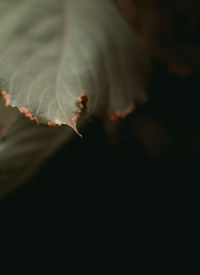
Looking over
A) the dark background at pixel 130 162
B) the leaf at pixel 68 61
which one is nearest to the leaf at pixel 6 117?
the leaf at pixel 68 61

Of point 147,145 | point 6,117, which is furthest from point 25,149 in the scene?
point 147,145

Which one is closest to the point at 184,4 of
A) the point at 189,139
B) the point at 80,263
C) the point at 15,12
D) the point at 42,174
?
the point at 189,139

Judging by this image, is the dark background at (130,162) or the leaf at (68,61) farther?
the dark background at (130,162)

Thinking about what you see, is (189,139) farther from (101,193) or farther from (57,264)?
(57,264)

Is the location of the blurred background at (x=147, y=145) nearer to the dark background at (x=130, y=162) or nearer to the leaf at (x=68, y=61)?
the dark background at (x=130, y=162)

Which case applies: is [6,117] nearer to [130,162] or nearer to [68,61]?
[68,61]

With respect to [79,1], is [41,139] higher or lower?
lower

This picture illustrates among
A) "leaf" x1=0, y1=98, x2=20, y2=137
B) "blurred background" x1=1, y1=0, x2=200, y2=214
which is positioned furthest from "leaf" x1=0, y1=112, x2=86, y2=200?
"leaf" x1=0, y1=98, x2=20, y2=137

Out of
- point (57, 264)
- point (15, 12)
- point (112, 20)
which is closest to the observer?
point (15, 12)
